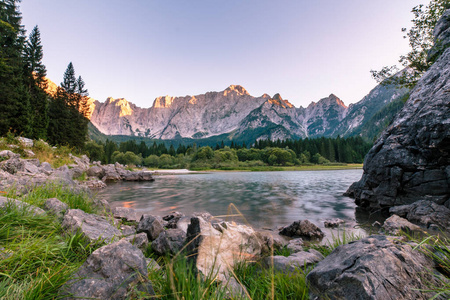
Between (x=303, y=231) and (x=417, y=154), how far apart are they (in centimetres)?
955

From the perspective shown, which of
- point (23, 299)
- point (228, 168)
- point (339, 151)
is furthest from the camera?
point (339, 151)

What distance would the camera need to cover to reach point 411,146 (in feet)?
43.4

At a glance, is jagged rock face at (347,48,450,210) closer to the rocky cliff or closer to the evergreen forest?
the rocky cliff

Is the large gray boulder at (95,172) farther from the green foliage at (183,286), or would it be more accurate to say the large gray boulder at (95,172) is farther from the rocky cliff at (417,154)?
the rocky cliff at (417,154)

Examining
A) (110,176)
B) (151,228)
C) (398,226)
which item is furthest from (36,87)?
(398,226)

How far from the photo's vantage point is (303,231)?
9.78 metres

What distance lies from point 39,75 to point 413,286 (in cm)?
7601

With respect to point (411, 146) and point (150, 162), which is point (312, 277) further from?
point (150, 162)

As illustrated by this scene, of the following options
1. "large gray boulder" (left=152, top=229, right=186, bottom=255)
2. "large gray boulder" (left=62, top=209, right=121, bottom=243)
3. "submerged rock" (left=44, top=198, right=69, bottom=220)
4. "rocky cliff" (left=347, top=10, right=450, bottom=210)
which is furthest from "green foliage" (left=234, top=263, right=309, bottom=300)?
"rocky cliff" (left=347, top=10, right=450, bottom=210)

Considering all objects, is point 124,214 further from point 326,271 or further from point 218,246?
point 326,271

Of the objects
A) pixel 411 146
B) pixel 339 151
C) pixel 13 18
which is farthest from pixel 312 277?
pixel 339 151

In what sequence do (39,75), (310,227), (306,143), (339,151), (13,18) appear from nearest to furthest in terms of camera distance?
1. (310,227)
2. (13,18)
3. (39,75)
4. (339,151)
5. (306,143)

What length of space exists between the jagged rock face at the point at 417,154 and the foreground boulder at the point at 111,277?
50.1ft

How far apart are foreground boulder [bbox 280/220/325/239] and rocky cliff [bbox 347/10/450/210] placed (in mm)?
7731
